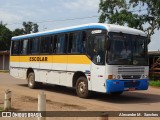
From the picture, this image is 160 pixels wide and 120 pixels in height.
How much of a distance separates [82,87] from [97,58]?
1.74m

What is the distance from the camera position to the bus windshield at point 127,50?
14.7 meters

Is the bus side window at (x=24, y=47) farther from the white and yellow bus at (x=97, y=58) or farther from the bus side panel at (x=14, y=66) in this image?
the white and yellow bus at (x=97, y=58)

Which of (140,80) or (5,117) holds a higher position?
(140,80)

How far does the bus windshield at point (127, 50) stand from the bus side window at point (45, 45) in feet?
16.5

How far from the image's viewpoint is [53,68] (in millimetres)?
18281

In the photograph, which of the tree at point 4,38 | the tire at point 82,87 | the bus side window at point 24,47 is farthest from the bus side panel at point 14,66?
the tree at point 4,38

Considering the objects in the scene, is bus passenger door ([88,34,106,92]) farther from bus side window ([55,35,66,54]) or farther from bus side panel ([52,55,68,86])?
bus side window ([55,35,66,54])

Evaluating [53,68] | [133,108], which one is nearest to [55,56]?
[53,68]

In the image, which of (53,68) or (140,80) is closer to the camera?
(140,80)

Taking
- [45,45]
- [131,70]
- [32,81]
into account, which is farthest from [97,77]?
[32,81]

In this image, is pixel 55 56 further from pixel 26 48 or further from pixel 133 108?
pixel 133 108

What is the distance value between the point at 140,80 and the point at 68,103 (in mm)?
3461

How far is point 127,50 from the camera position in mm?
15047

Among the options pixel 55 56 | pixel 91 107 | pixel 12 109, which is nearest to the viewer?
pixel 12 109
